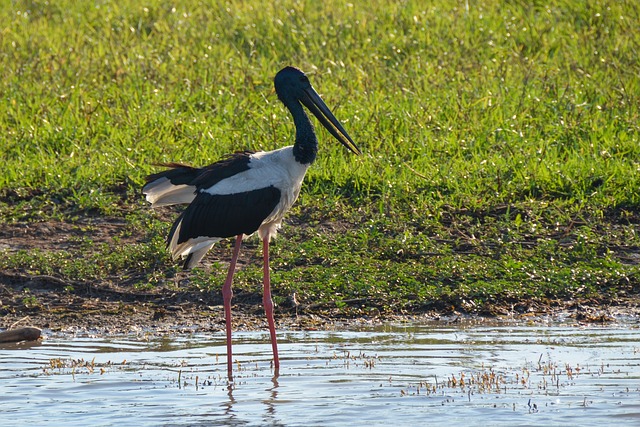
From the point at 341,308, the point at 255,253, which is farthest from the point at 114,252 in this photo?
the point at 341,308

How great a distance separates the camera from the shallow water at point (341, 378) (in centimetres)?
492

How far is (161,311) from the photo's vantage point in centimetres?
660

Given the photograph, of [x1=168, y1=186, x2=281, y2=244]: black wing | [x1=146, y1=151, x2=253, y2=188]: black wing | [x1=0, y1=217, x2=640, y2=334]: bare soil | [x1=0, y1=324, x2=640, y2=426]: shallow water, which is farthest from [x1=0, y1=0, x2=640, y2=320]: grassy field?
[x1=146, y1=151, x2=253, y2=188]: black wing

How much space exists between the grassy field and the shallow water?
0.61 meters

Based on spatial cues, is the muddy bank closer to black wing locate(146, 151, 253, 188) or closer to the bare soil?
the bare soil

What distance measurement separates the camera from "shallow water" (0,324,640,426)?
4922 mm

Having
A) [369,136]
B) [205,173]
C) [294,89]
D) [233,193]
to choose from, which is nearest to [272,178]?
[233,193]

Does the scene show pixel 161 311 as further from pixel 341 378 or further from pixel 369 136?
pixel 369 136

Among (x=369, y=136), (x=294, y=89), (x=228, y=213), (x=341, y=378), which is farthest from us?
(x=369, y=136)

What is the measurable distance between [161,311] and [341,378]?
151 centimetres

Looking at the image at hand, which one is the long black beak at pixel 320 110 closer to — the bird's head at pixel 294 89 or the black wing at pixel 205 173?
the bird's head at pixel 294 89

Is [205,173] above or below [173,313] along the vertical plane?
above

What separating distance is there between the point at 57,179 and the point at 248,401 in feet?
11.2

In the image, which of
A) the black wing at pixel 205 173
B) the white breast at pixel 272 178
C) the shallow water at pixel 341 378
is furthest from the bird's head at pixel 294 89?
the shallow water at pixel 341 378
